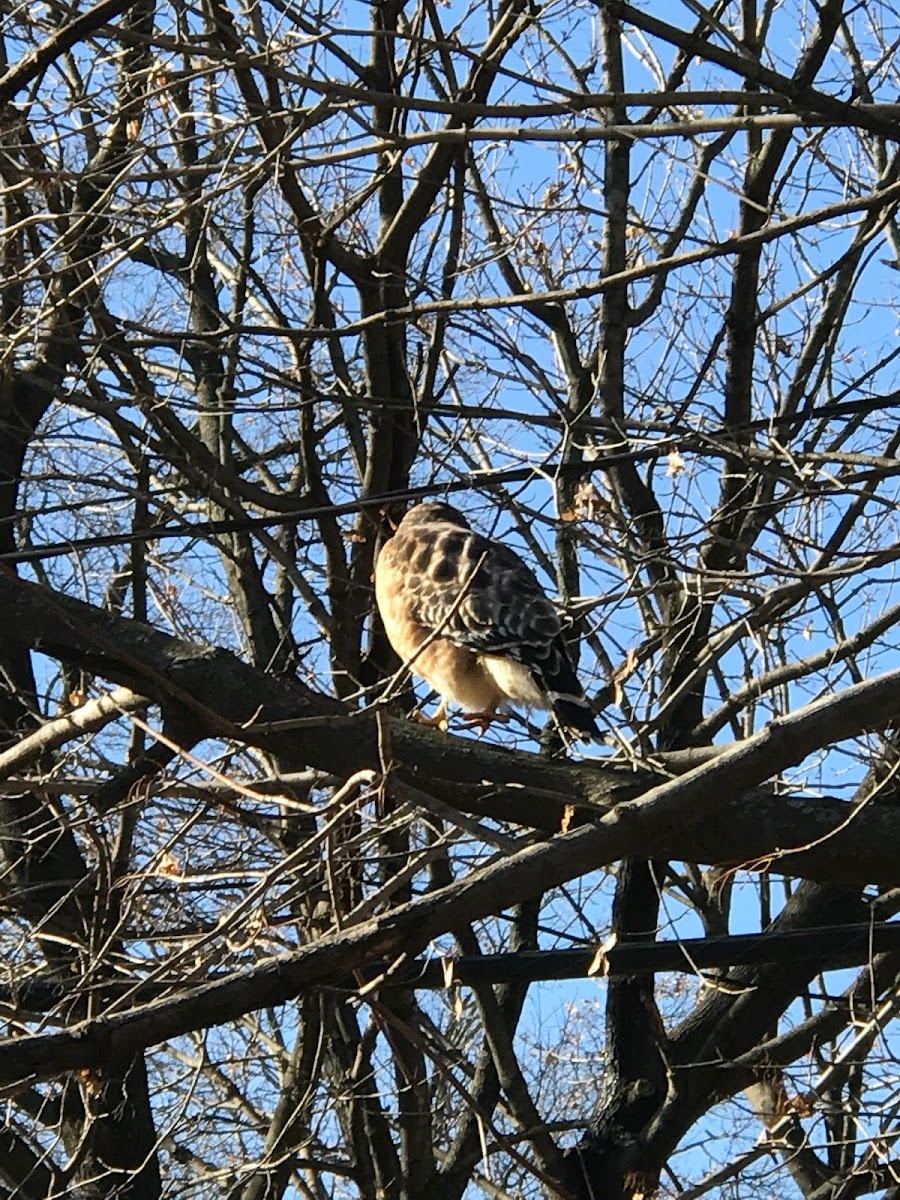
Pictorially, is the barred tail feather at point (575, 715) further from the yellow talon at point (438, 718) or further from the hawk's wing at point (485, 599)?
the yellow talon at point (438, 718)

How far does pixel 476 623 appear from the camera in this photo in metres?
5.73

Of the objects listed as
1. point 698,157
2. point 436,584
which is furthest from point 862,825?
point 698,157

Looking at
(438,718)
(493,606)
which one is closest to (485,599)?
(493,606)

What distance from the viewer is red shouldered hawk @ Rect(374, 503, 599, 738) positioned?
213 inches

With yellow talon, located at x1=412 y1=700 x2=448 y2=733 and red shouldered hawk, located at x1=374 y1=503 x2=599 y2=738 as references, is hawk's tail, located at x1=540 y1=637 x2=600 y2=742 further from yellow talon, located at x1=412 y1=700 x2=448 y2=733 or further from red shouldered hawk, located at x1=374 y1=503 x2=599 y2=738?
yellow talon, located at x1=412 y1=700 x2=448 y2=733

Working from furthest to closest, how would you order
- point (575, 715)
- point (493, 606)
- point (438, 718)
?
point (438, 718), point (493, 606), point (575, 715)

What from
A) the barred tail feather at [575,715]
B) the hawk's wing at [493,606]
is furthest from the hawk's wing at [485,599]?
the barred tail feather at [575,715]

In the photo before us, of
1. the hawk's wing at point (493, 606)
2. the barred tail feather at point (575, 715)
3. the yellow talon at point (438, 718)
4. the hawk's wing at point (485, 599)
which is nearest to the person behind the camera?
the barred tail feather at point (575, 715)

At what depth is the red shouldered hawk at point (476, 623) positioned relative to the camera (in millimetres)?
5406

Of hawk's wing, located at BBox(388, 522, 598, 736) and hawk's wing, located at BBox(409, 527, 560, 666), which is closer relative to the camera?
hawk's wing, located at BBox(388, 522, 598, 736)

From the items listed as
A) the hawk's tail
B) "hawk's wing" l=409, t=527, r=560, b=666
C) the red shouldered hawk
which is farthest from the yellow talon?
the hawk's tail

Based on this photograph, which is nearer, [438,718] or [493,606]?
[493,606]

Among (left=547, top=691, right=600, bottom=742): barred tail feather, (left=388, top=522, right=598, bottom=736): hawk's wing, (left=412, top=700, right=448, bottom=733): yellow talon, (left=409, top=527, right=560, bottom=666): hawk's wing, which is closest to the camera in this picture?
(left=547, top=691, right=600, bottom=742): barred tail feather

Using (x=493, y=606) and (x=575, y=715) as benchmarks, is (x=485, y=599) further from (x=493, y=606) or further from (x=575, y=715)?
(x=575, y=715)
